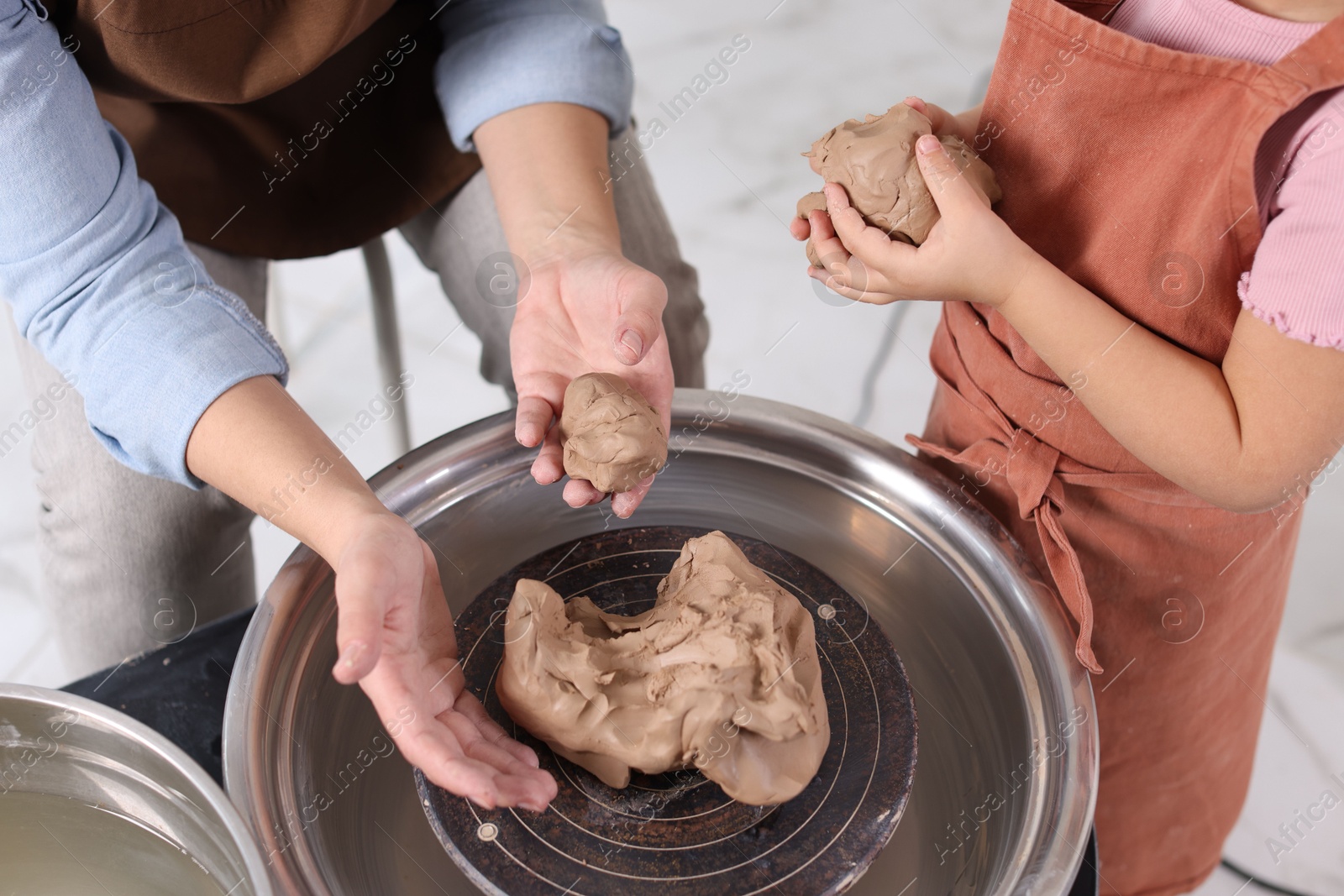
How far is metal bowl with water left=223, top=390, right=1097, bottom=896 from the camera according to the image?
2.73ft

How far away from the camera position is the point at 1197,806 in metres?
1.20

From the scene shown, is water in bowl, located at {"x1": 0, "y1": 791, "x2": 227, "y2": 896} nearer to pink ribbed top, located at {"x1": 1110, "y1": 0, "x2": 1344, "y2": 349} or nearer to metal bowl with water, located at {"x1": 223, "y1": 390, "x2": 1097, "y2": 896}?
metal bowl with water, located at {"x1": 223, "y1": 390, "x2": 1097, "y2": 896}

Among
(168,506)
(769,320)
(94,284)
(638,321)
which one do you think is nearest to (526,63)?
(638,321)

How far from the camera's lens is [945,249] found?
2.78 feet

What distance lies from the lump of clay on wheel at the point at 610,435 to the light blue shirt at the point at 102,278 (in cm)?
32

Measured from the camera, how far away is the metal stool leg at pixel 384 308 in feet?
4.88

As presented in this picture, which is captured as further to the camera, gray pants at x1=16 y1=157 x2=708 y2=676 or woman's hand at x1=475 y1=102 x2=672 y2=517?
gray pants at x1=16 y1=157 x2=708 y2=676

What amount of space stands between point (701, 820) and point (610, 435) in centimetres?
35

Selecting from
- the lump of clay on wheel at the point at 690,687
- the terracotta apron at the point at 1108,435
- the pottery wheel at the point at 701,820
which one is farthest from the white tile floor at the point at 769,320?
the lump of clay on wheel at the point at 690,687

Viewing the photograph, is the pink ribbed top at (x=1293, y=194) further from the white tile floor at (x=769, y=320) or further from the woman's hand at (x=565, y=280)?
the white tile floor at (x=769, y=320)

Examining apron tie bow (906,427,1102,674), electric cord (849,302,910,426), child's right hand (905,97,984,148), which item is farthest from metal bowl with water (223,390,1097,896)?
electric cord (849,302,910,426)

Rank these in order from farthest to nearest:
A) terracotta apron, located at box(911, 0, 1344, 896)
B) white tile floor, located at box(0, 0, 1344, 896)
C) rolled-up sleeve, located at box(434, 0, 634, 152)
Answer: white tile floor, located at box(0, 0, 1344, 896) → rolled-up sleeve, located at box(434, 0, 634, 152) → terracotta apron, located at box(911, 0, 1344, 896)

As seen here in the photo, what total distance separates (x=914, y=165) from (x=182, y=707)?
839 mm

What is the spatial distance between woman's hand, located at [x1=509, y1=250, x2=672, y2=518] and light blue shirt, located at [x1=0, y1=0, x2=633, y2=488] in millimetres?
265
